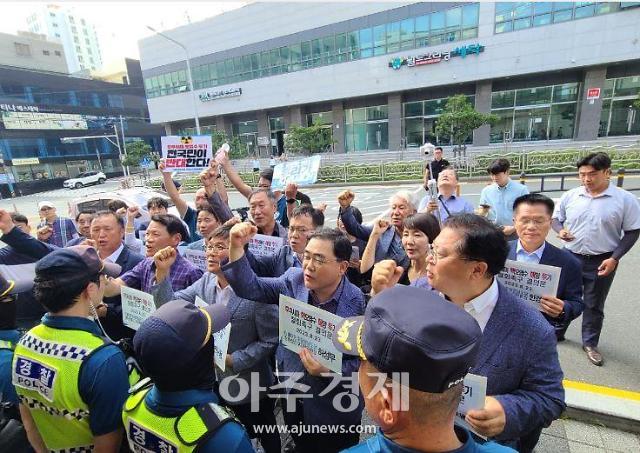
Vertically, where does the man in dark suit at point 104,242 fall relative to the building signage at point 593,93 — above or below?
below

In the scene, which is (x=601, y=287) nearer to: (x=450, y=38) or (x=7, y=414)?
(x=7, y=414)

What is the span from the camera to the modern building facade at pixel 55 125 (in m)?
36.6

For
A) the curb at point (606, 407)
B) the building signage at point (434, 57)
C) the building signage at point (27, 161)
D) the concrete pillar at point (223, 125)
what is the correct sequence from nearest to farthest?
the curb at point (606, 407), the building signage at point (434, 57), the concrete pillar at point (223, 125), the building signage at point (27, 161)

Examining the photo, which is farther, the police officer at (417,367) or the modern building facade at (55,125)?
the modern building facade at (55,125)

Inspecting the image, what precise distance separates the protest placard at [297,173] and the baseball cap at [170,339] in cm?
332

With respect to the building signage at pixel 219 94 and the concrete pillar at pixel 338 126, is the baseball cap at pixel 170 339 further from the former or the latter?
the building signage at pixel 219 94

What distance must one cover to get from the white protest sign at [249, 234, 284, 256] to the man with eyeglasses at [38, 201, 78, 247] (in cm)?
336

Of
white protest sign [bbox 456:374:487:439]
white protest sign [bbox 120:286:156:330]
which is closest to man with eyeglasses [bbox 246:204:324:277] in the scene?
white protest sign [bbox 120:286:156:330]

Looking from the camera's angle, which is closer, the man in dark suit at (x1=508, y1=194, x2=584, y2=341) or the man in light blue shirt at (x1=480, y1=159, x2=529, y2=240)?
the man in dark suit at (x1=508, y1=194, x2=584, y2=341)

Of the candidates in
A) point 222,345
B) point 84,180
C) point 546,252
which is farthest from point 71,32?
point 546,252

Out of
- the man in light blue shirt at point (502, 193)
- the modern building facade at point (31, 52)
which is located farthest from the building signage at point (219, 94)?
the man in light blue shirt at point (502, 193)

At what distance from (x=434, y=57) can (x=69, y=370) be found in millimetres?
27504

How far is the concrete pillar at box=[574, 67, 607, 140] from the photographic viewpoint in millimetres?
21406

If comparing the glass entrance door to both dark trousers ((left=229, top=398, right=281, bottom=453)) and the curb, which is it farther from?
dark trousers ((left=229, top=398, right=281, bottom=453))
